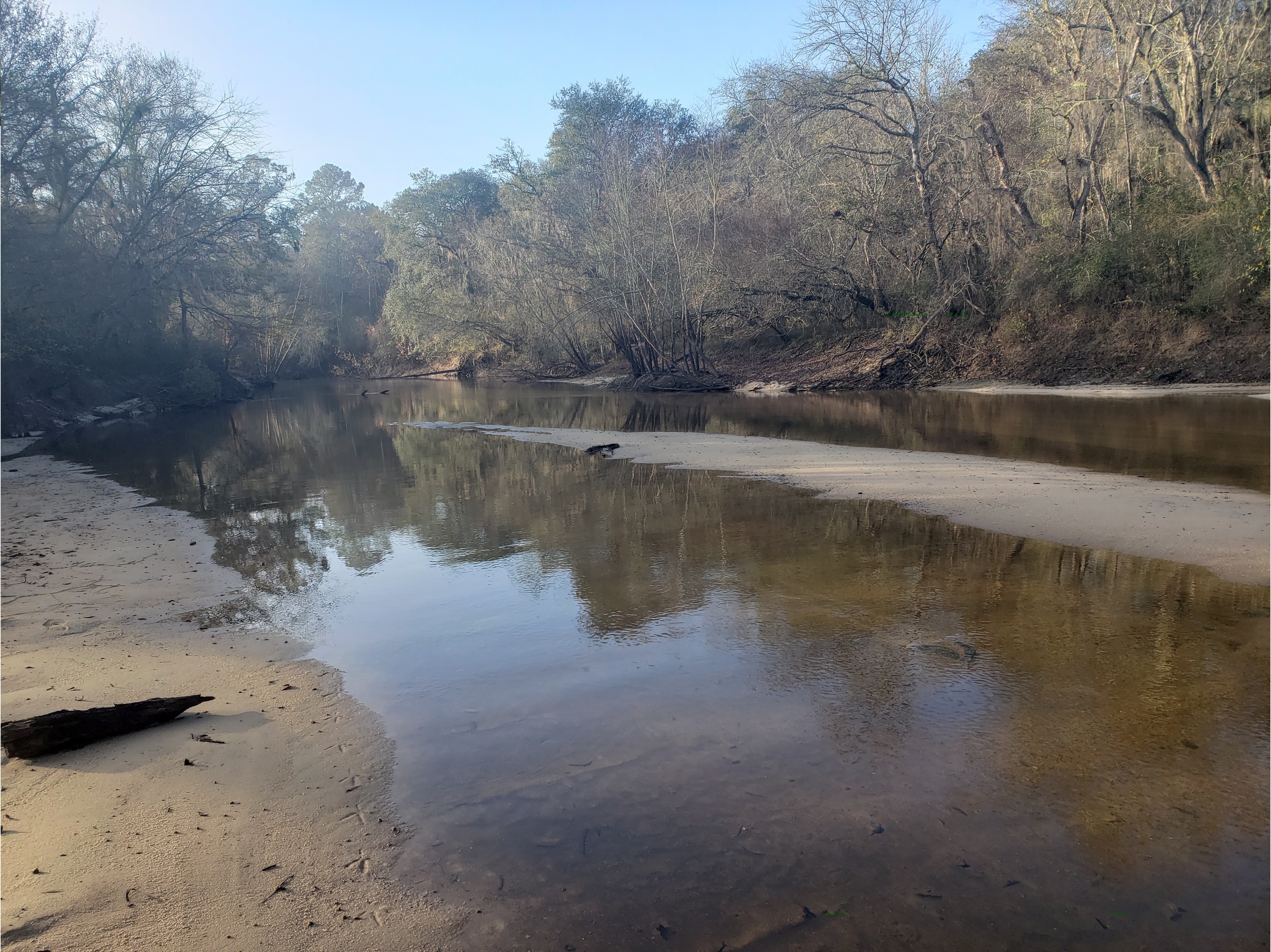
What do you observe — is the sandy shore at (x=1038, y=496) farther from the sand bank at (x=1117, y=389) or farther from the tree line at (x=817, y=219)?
the tree line at (x=817, y=219)

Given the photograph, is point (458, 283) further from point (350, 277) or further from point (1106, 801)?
point (1106, 801)

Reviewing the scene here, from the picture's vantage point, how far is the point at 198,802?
357 cm

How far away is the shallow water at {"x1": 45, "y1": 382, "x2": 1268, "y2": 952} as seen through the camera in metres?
2.94

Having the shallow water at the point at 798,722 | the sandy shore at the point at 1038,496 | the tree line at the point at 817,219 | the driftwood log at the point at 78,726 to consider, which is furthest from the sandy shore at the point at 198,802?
the tree line at the point at 817,219

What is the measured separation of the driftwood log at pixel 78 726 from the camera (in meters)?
3.86

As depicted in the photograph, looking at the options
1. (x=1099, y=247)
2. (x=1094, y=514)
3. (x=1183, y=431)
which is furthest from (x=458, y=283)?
(x=1094, y=514)

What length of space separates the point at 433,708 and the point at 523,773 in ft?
3.13

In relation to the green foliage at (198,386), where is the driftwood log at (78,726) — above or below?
below

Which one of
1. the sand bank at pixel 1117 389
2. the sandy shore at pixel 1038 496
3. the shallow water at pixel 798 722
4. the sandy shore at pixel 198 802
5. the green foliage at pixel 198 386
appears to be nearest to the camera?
the sandy shore at pixel 198 802

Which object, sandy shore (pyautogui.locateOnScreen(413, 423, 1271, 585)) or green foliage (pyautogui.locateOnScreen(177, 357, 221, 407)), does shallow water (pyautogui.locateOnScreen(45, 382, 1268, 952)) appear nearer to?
sandy shore (pyautogui.locateOnScreen(413, 423, 1271, 585))

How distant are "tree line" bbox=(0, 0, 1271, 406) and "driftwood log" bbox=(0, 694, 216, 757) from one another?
19873mm

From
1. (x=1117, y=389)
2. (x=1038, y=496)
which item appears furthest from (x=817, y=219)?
(x=1038, y=496)

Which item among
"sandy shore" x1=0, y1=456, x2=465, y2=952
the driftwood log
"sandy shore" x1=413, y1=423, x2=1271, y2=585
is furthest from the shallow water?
the driftwood log

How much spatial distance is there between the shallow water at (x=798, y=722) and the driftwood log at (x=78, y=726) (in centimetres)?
107
